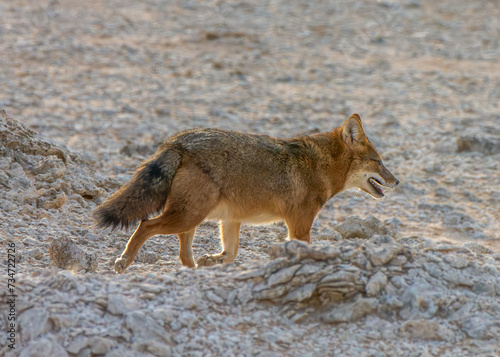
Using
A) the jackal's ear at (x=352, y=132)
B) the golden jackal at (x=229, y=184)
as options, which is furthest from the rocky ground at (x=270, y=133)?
the jackal's ear at (x=352, y=132)

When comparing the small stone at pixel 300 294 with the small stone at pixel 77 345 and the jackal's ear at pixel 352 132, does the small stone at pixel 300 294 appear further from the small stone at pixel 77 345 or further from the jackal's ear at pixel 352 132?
the jackal's ear at pixel 352 132

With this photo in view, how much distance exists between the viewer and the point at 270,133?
37.0 ft

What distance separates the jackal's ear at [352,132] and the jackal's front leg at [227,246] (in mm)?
1598

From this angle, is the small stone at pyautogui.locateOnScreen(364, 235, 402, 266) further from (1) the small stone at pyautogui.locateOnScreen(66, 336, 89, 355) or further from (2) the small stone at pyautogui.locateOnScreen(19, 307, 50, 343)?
(2) the small stone at pyautogui.locateOnScreen(19, 307, 50, 343)

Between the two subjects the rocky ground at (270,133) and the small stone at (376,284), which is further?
the small stone at (376,284)

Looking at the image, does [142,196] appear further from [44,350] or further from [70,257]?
[44,350]

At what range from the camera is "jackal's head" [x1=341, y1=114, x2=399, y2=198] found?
7531mm

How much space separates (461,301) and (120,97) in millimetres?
8608

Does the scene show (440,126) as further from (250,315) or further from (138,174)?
(250,315)

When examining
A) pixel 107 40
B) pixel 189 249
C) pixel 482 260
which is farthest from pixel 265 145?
pixel 107 40

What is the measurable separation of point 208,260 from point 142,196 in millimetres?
1208

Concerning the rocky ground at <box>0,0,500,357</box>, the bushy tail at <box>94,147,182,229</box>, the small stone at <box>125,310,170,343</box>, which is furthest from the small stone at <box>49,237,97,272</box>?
the small stone at <box>125,310,170,343</box>

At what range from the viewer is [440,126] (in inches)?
480

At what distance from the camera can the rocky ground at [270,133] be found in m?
4.67
